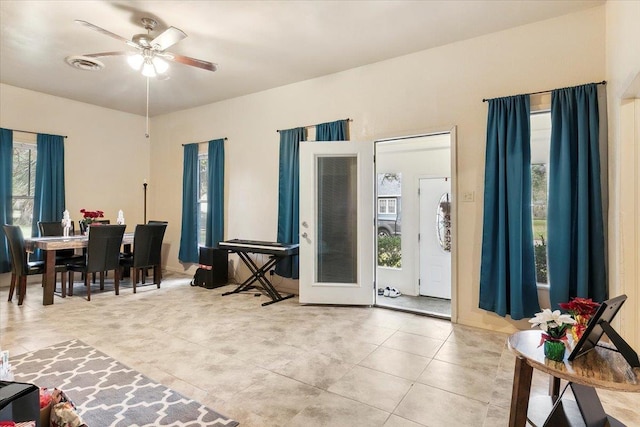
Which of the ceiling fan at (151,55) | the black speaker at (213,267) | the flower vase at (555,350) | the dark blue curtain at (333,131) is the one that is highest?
the ceiling fan at (151,55)

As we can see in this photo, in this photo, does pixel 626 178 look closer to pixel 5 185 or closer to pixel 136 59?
pixel 136 59

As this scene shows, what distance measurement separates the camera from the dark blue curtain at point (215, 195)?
5.55 meters

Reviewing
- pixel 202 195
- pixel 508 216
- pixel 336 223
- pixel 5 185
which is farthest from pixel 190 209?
pixel 508 216

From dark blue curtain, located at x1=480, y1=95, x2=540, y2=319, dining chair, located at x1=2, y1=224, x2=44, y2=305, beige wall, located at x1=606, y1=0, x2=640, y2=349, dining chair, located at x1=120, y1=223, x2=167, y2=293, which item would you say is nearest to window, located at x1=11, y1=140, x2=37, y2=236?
dining chair, located at x1=2, y1=224, x2=44, y2=305

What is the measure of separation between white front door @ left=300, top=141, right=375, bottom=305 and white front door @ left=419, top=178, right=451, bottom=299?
1.42 m

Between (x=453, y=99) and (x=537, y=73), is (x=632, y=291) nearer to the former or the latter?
(x=537, y=73)

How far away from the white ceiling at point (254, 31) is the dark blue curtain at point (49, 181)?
0.97 metres

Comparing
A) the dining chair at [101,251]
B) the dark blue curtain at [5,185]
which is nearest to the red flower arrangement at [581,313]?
the dining chair at [101,251]

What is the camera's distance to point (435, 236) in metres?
5.12

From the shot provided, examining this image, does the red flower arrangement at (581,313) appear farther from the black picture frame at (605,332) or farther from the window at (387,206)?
the window at (387,206)

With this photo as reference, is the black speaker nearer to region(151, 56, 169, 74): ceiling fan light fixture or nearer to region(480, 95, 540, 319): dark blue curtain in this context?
region(151, 56, 169, 74): ceiling fan light fixture

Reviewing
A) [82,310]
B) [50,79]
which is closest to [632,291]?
[82,310]

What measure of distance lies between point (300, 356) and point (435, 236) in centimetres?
314

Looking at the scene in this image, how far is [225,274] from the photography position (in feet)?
17.4
